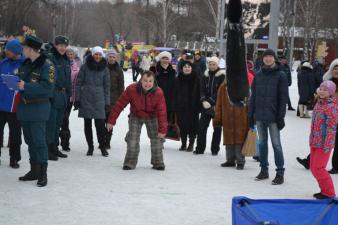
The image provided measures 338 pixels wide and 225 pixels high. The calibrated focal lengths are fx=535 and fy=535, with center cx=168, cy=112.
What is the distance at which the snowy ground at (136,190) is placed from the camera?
17.6 ft

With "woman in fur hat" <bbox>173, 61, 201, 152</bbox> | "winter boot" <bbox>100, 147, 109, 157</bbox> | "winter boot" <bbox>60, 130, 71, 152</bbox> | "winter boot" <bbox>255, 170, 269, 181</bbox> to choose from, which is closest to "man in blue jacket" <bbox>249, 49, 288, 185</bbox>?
"winter boot" <bbox>255, 170, 269, 181</bbox>

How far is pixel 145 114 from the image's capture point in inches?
310

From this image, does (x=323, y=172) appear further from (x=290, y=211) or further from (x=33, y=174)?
(x=33, y=174)

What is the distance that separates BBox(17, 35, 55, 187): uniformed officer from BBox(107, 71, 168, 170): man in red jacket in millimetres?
1598

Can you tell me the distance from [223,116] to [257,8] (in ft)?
20.7

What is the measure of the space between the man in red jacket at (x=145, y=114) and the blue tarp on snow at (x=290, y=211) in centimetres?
381

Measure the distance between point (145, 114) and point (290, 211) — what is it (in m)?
4.07

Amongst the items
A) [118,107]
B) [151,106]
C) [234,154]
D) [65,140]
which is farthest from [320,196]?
[65,140]

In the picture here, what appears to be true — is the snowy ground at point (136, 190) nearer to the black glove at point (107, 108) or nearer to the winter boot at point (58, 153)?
the winter boot at point (58, 153)

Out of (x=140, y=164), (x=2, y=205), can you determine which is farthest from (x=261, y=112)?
(x=2, y=205)

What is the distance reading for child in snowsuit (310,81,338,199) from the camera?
635 cm

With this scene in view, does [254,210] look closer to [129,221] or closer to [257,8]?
[129,221]

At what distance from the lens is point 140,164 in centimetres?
834

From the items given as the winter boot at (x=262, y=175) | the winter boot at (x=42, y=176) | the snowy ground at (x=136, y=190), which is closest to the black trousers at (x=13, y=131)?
the snowy ground at (x=136, y=190)
